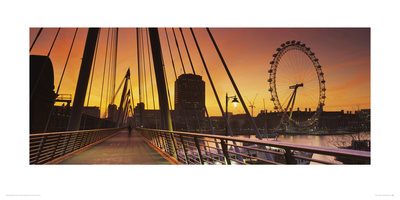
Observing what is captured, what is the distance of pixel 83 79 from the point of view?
7461 mm

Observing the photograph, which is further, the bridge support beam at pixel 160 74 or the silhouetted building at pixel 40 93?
the silhouetted building at pixel 40 93

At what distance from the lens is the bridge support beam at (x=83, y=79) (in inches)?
293

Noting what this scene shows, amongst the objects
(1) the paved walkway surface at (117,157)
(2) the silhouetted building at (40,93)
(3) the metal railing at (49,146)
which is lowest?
(1) the paved walkway surface at (117,157)

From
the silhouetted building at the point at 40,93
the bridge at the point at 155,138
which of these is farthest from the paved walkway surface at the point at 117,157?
the silhouetted building at the point at 40,93

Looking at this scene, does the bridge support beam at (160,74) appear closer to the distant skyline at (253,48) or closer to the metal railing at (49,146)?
the distant skyline at (253,48)

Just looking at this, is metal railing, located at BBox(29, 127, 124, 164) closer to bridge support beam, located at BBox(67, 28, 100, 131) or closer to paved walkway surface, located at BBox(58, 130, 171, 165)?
paved walkway surface, located at BBox(58, 130, 171, 165)

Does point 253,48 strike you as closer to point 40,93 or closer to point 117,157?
point 117,157

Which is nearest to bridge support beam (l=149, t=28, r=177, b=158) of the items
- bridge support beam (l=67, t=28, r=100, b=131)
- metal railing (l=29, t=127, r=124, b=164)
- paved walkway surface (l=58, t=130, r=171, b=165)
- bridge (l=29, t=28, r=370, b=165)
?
bridge (l=29, t=28, r=370, b=165)

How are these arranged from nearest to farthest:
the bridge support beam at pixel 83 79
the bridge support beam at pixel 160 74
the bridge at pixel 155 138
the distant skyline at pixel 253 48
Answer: the bridge at pixel 155 138 → the distant skyline at pixel 253 48 → the bridge support beam at pixel 83 79 → the bridge support beam at pixel 160 74
